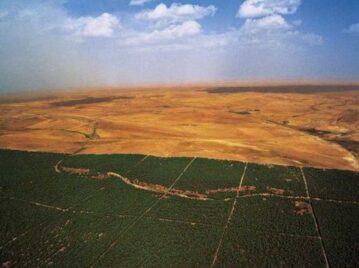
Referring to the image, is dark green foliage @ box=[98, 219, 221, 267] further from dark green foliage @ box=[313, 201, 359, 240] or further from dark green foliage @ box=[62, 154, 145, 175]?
dark green foliage @ box=[62, 154, 145, 175]

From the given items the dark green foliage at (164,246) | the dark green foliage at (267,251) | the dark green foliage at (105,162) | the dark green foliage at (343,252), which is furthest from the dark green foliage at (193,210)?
the dark green foliage at (105,162)

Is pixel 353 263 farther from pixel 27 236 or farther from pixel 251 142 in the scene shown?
pixel 251 142

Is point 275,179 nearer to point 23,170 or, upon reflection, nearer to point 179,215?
point 179,215

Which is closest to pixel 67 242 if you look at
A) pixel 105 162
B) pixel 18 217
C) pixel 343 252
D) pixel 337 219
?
pixel 18 217

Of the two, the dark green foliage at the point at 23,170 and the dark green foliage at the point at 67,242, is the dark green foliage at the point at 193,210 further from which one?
the dark green foliage at the point at 23,170

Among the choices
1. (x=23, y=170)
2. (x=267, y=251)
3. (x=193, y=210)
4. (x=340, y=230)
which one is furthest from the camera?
Answer: (x=23, y=170)

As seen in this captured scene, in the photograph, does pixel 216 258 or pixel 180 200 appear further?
pixel 180 200

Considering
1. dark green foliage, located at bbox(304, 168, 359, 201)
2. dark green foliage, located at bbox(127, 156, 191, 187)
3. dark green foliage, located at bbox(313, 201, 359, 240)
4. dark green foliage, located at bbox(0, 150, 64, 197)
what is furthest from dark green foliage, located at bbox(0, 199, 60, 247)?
dark green foliage, located at bbox(304, 168, 359, 201)

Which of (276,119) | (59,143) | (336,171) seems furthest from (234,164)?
(276,119)
